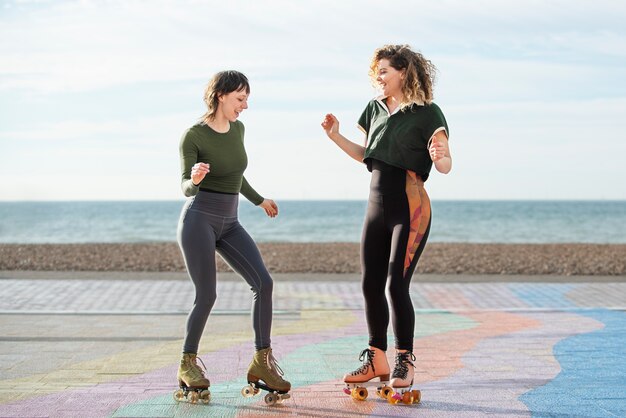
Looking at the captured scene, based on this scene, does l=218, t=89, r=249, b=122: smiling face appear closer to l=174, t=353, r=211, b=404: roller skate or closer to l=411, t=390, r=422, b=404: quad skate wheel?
l=174, t=353, r=211, b=404: roller skate

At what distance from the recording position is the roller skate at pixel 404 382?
17.1 ft

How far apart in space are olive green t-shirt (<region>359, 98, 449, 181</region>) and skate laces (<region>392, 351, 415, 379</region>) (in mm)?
1083

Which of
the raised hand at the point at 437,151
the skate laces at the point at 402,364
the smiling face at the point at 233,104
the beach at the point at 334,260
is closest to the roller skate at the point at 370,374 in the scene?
the skate laces at the point at 402,364

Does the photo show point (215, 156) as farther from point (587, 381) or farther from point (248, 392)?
point (587, 381)

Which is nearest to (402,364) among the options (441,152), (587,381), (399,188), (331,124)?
(399,188)

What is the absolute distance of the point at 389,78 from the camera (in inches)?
217

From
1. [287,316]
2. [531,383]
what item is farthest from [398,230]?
[287,316]

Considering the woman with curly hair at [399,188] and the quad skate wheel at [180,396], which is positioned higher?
the woman with curly hair at [399,188]

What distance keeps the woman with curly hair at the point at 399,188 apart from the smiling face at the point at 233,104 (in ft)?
2.12

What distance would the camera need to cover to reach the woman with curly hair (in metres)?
5.39

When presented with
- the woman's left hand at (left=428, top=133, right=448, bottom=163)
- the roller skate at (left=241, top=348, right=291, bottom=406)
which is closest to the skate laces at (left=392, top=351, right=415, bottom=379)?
the roller skate at (left=241, top=348, right=291, bottom=406)

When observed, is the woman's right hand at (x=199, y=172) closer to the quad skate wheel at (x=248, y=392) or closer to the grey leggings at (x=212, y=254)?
the grey leggings at (x=212, y=254)

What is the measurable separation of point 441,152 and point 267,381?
1669mm

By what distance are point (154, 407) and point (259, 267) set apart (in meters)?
1.00
